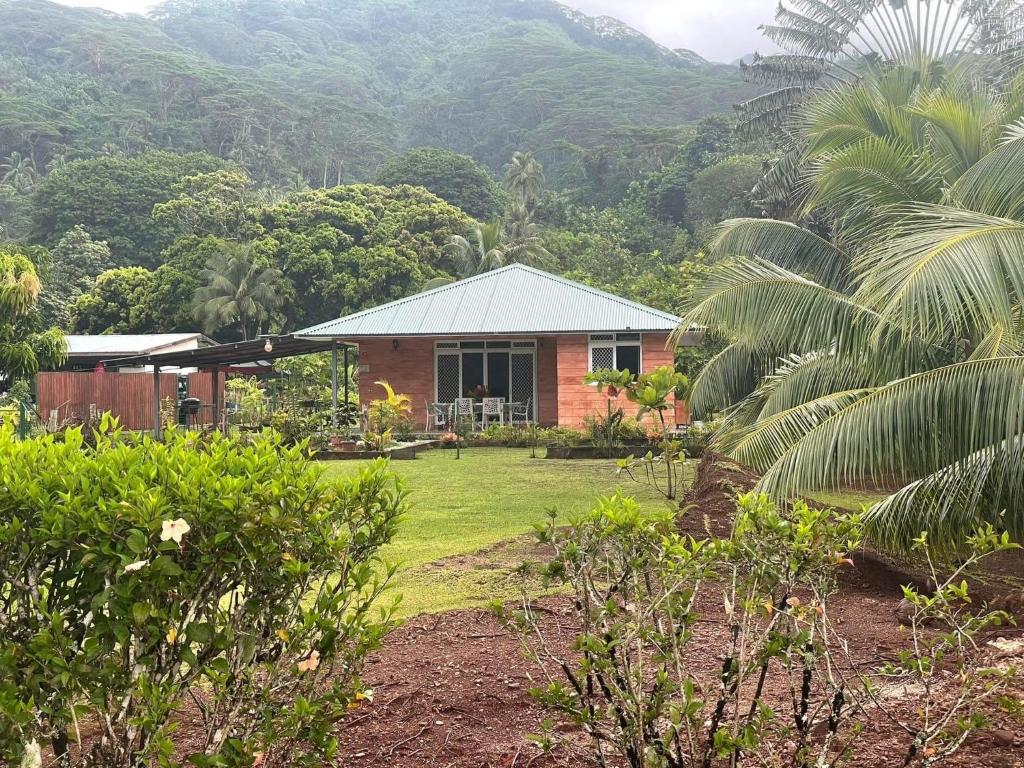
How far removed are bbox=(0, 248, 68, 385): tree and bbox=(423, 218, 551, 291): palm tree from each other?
1803cm

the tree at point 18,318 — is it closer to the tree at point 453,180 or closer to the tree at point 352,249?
the tree at point 352,249

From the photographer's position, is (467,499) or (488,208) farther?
(488,208)

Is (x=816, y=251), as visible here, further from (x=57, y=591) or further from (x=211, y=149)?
(x=211, y=149)

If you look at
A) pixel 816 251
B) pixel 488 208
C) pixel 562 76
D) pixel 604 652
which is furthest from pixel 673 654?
pixel 562 76

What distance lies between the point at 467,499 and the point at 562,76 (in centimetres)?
12087

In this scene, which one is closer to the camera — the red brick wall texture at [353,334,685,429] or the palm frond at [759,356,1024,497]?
the palm frond at [759,356,1024,497]

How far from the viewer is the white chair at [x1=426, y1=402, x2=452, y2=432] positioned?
77.4ft

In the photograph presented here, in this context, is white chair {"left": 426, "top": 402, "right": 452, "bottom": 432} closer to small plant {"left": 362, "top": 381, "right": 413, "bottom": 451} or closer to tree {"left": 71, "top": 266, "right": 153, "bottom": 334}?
small plant {"left": 362, "top": 381, "right": 413, "bottom": 451}

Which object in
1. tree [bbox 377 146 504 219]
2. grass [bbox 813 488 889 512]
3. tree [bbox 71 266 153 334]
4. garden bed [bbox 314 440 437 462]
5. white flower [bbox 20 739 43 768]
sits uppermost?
tree [bbox 377 146 504 219]

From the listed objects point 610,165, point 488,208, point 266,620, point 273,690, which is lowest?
point 273,690

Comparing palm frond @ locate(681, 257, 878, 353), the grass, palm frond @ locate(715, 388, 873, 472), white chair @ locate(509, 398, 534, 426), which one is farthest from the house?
palm frond @ locate(715, 388, 873, 472)

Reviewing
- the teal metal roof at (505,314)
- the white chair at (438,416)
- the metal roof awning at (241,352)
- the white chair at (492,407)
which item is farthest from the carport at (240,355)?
the white chair at (492,407)

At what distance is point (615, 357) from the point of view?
23.4 m

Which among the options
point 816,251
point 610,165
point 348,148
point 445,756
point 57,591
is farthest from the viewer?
point 348,148
